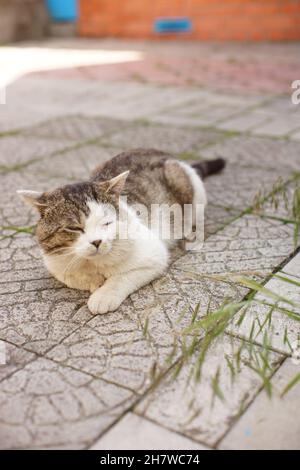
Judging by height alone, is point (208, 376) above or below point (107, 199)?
below

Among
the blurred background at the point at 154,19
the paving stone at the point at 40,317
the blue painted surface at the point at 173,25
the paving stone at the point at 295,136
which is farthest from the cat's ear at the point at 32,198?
the blue painted surface at the point at 173,25

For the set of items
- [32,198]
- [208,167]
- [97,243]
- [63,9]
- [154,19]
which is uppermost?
[63,9]

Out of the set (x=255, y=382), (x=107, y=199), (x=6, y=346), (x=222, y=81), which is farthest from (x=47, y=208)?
(x=222, y=81)

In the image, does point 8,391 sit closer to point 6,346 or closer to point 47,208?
point 6,346

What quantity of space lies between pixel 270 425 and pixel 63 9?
14.0 m

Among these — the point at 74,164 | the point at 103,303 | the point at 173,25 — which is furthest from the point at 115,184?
the point at 173,25

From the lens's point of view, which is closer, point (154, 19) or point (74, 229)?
point (74, 229)

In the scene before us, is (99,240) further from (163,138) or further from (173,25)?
(173,25)

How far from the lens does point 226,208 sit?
4.14 meters

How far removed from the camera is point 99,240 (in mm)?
2648

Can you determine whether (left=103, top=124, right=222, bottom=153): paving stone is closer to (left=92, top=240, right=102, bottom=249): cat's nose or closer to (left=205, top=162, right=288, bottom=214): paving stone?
(left=205, top=162, right=288, bottom=214): paving stone

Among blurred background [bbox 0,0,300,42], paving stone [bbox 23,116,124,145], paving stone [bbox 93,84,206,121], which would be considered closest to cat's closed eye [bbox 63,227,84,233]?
paving stone [bbox 23,116,124,145]

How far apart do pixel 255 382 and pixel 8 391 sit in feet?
3.41

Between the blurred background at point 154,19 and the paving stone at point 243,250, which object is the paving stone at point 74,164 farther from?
the blurred background at point 154,19
